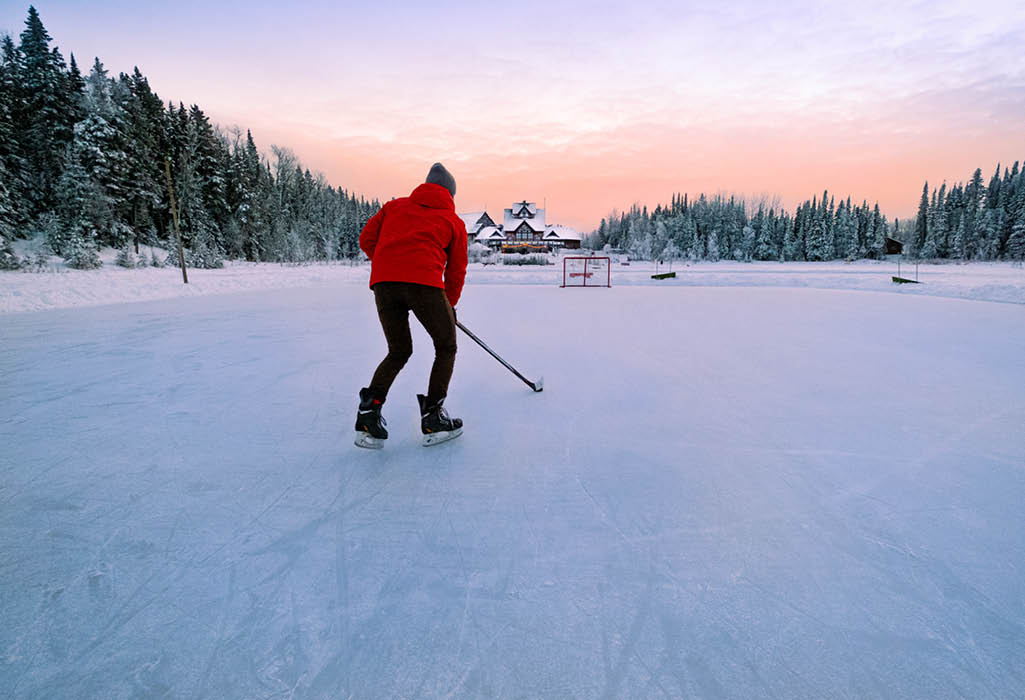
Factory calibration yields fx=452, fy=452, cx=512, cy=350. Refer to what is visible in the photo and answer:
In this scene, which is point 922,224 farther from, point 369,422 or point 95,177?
point 95,177

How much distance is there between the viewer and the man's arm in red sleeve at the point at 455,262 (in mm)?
2791

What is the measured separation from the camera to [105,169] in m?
26.4

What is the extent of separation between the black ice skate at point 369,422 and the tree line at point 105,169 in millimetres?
21484

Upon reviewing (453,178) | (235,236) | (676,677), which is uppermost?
(235,236)

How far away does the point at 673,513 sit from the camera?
2.08 metres

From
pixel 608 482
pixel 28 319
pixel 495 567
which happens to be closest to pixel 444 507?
pixel 495 567

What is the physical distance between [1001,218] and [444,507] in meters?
72.4

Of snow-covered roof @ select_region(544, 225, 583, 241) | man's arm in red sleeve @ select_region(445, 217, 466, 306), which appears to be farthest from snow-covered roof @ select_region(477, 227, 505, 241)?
man's arm in red sleeve @ select_region(445, 217, 466, 306)

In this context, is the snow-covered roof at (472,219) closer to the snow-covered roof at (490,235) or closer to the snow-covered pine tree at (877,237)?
the snow-covered roof at (490,235)

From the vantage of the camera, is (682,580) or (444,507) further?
(444,507)

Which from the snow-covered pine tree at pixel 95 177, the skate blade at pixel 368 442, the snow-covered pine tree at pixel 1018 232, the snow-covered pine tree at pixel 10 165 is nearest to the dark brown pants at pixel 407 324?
the skate blade at pixel 368 442

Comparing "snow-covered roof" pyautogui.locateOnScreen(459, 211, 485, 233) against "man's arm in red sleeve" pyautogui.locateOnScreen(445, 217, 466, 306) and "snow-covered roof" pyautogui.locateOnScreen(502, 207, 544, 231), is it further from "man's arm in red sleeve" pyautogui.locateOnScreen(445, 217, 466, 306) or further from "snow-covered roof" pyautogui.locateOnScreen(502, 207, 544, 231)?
"man's arm in red sleeve" pyautogui.locateOnScreen(445, 217, 466, 306)

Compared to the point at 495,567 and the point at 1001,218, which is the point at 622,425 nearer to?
the point at 495,567

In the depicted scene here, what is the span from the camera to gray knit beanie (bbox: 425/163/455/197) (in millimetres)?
2787
